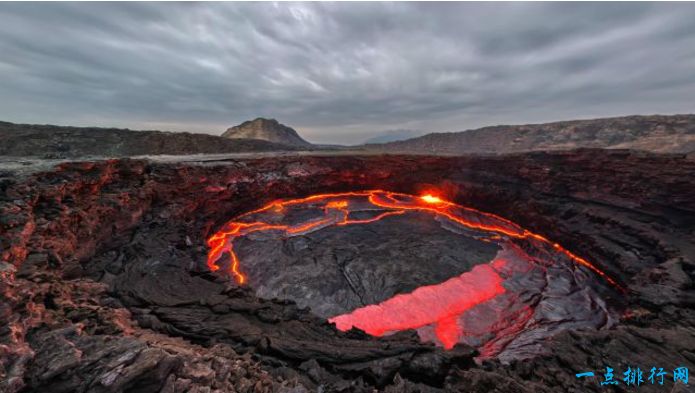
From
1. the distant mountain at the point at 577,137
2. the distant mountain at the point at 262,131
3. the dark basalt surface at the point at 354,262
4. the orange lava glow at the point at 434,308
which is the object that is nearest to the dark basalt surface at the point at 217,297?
the dark basalt surface at the point at 354,262

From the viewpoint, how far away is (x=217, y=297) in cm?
886

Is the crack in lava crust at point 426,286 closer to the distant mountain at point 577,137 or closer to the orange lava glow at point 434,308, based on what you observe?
the orange lava glow at point 434,308

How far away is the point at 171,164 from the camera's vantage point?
17016 mm

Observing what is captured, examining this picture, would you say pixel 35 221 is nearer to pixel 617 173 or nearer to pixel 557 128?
pixel 617 173

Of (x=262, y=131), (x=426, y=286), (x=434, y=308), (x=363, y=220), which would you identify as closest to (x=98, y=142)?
(x=363, y=220)

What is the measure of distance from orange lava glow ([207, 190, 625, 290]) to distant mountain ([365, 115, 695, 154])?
1121 centimetres

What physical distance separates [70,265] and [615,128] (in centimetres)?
7161

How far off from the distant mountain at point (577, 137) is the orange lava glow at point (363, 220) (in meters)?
11.2

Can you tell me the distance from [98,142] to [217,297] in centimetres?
3881

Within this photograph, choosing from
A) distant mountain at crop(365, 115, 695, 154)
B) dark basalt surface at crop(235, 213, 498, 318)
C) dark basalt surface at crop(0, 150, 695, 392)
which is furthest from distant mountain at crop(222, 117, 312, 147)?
dark basalt surface at crop(235, 213, 498, 318)

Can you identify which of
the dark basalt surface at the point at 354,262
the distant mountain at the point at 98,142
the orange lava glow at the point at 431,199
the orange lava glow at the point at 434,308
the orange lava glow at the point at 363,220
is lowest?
the orange lava glow at the point at 434,308

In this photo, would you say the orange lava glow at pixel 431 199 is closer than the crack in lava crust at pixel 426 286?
No

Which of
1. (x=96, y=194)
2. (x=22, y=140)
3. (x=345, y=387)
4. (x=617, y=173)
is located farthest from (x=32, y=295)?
(x=22, y=140)

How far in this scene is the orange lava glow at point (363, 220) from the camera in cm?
1636
